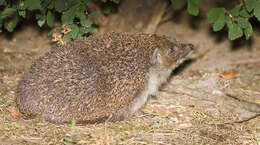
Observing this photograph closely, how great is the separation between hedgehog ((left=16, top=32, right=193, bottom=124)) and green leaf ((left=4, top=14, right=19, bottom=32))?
1.45 metres

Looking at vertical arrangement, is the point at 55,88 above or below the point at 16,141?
above

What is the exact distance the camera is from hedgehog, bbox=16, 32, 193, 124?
4.75 meters

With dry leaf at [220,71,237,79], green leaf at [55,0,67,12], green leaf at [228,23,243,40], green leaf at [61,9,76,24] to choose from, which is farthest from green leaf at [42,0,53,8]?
dry leaf at [220,71,237,79]

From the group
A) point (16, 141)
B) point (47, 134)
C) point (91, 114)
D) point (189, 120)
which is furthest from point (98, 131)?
point (189, 120)

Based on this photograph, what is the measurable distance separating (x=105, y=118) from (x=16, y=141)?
1203 mm

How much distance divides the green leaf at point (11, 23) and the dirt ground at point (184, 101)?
89 cm

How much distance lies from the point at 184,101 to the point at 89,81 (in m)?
1.91

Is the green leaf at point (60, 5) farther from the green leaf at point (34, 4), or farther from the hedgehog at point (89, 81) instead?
the hedgehog at point (89, 81)

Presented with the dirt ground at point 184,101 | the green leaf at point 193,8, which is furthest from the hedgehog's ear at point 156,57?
the green leaf at point 193,8

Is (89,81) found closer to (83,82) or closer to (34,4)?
(83,82)

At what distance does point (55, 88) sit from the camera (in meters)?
4.73

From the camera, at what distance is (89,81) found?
15.7 ft

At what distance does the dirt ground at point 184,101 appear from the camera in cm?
475

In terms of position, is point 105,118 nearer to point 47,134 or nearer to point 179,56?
point 47,134
